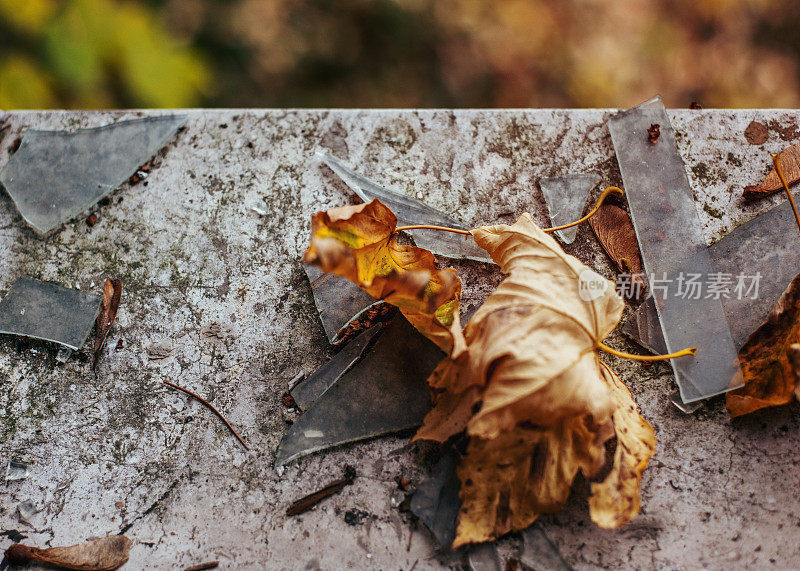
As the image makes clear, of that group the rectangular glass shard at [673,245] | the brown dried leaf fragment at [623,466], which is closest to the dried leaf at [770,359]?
the rectangular glass shard at [673,245]

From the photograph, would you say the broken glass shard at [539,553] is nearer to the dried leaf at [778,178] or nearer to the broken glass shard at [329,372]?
the broken glass shard at [329,372]

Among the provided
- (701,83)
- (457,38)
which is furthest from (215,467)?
(701,83)

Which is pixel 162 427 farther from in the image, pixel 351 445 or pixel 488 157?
pixel 488 157

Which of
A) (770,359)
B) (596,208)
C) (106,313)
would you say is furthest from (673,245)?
(106,313)

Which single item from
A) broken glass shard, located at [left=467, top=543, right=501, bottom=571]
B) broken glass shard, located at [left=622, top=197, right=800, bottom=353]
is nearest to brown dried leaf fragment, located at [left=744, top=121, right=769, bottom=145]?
broken glass shard, located at [left=622, top=197, right=800, bottom=353]

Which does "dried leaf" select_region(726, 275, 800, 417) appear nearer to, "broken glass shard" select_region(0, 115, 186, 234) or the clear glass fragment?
the clear glass fragment

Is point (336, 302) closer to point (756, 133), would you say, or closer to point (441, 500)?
point (441, 500)
